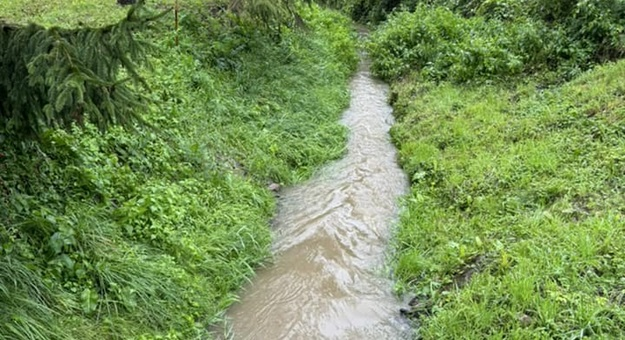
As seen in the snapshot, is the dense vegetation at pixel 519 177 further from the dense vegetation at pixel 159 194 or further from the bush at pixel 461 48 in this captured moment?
the dense vegetation at pixel 159 194

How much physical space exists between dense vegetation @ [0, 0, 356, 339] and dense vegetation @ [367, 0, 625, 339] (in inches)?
67.4

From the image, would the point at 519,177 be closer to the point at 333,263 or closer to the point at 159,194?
the point at 333,263

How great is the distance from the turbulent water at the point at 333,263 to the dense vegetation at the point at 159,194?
0.80 ft

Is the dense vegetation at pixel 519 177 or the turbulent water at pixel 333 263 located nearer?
the dense vegetation at pixel 519 177

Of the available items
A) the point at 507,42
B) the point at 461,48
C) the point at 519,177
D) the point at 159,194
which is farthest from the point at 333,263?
the point at 461,48

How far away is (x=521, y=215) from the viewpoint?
4.66 m

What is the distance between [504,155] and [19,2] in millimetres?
9524

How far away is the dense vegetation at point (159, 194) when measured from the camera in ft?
11.2

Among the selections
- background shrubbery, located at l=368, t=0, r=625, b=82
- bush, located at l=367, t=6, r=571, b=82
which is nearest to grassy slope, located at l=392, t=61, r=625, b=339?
background shrubbery, located at l=368, t=0, r=625, b=82

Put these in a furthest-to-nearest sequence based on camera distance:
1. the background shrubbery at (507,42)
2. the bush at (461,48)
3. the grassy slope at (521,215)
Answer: the bush at (461,48), the background shrubbery at (507,42), the grassy slope at (521,215)

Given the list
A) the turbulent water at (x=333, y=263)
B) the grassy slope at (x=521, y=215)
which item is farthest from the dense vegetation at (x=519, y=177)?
the turbulent water at (x=333, y=263)

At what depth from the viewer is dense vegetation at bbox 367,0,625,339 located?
11.8 feet

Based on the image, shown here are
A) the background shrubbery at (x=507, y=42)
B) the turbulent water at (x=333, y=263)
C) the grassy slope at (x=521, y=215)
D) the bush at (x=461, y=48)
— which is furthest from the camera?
the bush at (x=461, y=48)

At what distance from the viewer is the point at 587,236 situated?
3912mm
